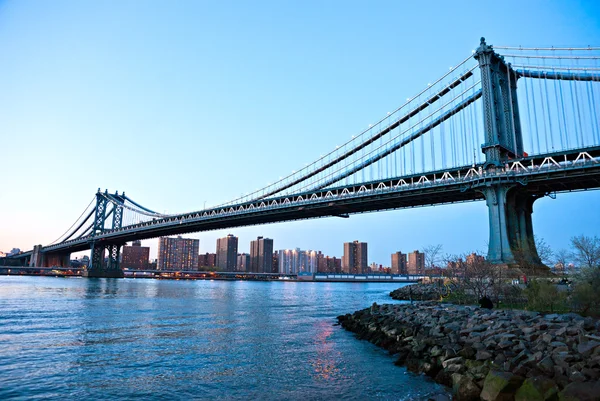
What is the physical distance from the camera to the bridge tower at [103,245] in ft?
314

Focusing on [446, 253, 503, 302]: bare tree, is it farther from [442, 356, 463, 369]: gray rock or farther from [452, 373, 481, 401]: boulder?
[452, 373, 481, 401]: boulder

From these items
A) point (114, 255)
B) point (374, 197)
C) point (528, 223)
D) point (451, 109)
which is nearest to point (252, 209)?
point (374, 197)

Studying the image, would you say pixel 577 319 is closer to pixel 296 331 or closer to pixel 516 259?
pixel 296 331

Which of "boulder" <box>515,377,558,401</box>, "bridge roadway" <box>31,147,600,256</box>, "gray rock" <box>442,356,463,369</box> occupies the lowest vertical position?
"gray rock" <box>442,356,463,369</box>

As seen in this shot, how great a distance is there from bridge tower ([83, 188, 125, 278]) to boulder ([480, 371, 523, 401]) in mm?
96669

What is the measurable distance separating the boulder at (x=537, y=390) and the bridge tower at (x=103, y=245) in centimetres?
9739

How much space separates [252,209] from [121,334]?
4055cm

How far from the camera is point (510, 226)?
111ft

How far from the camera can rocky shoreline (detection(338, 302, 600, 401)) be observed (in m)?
8.02

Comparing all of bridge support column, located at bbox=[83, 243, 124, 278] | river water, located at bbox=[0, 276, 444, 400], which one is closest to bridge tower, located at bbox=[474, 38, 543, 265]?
river water, located at bbox=[0, 276, 444, 400]

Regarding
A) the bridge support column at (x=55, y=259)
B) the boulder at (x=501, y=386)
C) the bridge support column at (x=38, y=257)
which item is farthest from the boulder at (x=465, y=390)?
the bridge support column at (x=55, y=259)

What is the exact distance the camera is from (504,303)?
797 inches

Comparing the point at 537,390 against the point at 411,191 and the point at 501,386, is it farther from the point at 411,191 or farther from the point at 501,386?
the point at 411,191

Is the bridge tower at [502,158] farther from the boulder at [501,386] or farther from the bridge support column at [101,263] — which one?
the bridge support column at [101,263]
